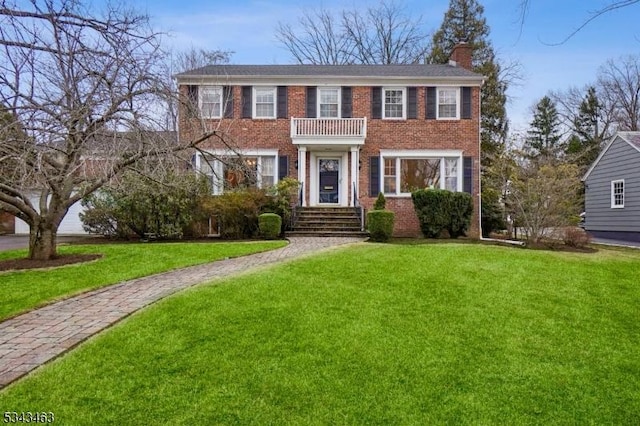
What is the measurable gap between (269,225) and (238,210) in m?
1.35

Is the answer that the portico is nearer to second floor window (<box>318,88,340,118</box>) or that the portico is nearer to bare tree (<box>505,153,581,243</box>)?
second floor window (<box>318,88,340,118</box>)

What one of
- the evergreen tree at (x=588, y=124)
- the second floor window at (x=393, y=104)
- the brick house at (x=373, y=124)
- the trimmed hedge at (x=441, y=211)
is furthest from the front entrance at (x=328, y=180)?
the evergreen tree at (x=588, y=124)

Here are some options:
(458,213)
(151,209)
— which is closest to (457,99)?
(458,213)

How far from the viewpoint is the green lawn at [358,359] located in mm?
3490

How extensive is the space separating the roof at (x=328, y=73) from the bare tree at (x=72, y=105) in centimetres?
845

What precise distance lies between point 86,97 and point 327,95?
1133 centimetres

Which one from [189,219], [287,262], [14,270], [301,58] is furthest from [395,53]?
[14,270]

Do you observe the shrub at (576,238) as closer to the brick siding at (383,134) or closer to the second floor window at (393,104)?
the brick siding at (383,134)

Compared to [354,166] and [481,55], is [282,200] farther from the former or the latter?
[481,55]

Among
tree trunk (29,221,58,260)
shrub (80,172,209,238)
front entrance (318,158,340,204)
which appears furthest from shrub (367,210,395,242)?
tree trunk (29,221,58,260)

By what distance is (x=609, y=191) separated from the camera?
64.5 ft

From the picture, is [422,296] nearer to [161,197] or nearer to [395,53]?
[161,197]

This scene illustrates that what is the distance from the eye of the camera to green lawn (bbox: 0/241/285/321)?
6.55m

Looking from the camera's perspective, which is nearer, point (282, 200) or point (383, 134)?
point (282, 200)
